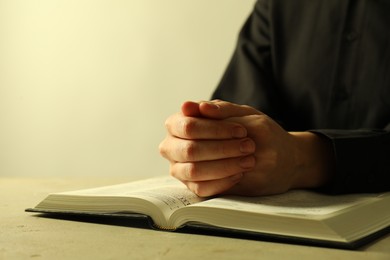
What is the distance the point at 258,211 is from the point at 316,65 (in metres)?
0.67

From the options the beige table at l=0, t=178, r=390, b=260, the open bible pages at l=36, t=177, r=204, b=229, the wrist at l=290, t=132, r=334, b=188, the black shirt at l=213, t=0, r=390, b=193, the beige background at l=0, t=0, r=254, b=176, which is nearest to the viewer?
Result: the beige table at l=0, t=178, r=390, b=260

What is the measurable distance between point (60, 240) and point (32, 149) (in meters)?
Answer: 1.69

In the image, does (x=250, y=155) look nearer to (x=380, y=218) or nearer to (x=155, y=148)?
(x=380, y=218)

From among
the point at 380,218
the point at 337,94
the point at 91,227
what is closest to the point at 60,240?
the point at 91,227

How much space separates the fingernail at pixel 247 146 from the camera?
609 mm

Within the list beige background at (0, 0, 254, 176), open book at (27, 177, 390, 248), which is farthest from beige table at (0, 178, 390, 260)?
beige background at (0, 0, 254, 176)

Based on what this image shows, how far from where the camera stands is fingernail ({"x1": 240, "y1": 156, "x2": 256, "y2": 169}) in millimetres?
616

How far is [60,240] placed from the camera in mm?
494

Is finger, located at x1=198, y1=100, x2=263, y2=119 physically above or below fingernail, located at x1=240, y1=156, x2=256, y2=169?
above

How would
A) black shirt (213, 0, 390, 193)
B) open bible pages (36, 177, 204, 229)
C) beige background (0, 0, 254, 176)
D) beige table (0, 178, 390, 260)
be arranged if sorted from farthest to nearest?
beige background (0, 0, 254, 176)
black shirt (213, 0, 390, 193)
open bible pages (36, 177, 204, 229)
beige table (0, 178, 390, 260)

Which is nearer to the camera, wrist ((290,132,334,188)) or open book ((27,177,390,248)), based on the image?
open book ((27,177,390,248))

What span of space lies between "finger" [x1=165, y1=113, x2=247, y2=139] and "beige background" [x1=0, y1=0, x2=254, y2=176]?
123cm

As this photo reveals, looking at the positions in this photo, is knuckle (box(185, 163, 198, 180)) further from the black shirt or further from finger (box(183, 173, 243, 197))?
the black shirt

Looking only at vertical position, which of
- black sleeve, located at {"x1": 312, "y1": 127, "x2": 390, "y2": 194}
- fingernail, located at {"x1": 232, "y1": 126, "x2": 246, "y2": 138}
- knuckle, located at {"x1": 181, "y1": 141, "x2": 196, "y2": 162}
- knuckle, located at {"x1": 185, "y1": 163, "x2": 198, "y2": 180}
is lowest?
black sleeve, located at {"x1": 312, "y1": 127, "x2": 390, "y2": 194}
